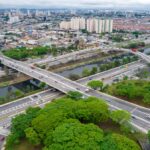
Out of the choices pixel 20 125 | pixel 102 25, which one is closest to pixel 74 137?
pixel 20 125

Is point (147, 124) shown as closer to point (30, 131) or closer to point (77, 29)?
point (30, 131)

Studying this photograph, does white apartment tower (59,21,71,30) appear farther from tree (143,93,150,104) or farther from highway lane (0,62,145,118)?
tree (143,93,150,104)

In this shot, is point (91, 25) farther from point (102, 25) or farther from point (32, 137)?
point (32, 137)

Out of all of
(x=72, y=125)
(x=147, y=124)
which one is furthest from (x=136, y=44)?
(x=72, y=125)

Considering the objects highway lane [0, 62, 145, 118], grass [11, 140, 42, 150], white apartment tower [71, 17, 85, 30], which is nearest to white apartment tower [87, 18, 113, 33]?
white apartment tower [71, 17, 85, 30]

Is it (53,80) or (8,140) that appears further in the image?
(53,80)
